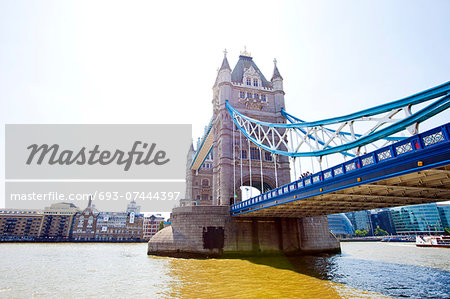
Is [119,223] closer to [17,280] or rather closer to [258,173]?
[258,173]

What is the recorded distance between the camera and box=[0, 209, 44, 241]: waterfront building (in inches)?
3322

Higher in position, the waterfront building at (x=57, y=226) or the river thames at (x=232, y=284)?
the waterfront building at (x=57, y=226)

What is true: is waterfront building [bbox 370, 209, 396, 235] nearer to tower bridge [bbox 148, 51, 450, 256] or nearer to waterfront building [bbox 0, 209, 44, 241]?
tower bridge [bbox 148, 51, 450, 256]

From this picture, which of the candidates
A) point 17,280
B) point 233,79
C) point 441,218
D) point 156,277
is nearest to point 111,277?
point 156,277

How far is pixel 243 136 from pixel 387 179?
86.7ft

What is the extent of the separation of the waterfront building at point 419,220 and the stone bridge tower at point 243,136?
99372 mm

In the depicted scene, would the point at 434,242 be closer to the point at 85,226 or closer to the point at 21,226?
the point at 85,226

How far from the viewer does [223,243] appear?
87.2 ft

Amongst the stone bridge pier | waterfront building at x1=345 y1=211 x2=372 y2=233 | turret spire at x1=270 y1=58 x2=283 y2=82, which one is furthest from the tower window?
waterfront building at x1=345 y1=211 x2=372 y2=233

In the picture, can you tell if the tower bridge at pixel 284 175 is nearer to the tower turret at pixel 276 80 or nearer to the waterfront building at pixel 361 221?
the tower turret at pixel 276 80

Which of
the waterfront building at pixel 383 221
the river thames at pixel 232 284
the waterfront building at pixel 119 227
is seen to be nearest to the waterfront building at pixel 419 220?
the waterfront building at pixel 383 221

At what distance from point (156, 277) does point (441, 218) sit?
429ft

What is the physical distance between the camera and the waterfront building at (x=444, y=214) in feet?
342

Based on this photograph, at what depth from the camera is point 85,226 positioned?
294 ft
